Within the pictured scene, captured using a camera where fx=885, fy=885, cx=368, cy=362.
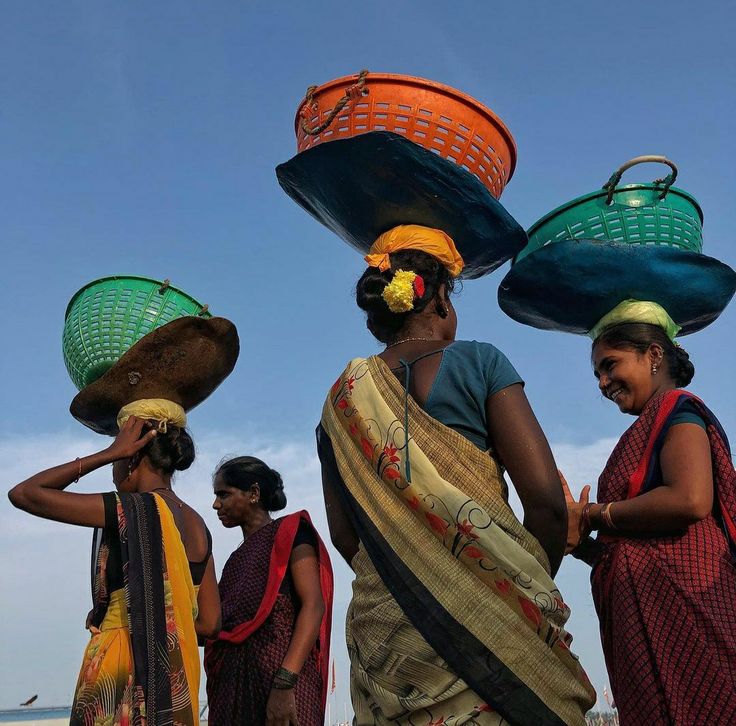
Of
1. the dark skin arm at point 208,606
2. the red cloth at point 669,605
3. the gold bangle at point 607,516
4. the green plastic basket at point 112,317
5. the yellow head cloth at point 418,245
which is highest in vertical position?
the green plastic basket at point 112,317

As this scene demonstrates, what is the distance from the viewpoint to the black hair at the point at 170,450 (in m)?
4.26

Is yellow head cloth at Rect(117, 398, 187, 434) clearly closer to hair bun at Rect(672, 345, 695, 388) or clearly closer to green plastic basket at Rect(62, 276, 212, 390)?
green plastic basket at Rect(62, 276, 212, 390)

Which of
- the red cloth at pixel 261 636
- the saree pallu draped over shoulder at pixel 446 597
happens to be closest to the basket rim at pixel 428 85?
the saree pallu draped over shoulder at pixel 446 597

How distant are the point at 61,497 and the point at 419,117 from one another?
2174 millimetres

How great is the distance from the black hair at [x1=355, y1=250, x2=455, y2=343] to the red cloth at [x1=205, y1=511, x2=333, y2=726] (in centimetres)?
209

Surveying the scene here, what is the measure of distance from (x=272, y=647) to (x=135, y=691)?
1012 mm

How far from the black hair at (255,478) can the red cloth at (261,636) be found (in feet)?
1.66

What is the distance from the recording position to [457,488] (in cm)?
237

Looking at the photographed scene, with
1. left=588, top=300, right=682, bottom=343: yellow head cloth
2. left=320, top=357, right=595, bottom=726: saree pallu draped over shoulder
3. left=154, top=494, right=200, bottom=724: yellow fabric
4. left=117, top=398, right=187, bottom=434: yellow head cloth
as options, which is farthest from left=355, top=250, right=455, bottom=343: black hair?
left=117, top=398, right=187, bottom=434: yellow head cloth

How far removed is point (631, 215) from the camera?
11.8 feet

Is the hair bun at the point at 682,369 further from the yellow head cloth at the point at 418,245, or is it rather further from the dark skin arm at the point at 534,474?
the dark skin arm at the point at 534,474

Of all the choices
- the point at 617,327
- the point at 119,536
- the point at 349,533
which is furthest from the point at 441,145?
the point at 119,536

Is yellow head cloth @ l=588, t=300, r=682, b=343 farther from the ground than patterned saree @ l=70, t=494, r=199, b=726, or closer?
farther from the ground

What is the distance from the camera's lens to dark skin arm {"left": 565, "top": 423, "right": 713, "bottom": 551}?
2822 millimetres
